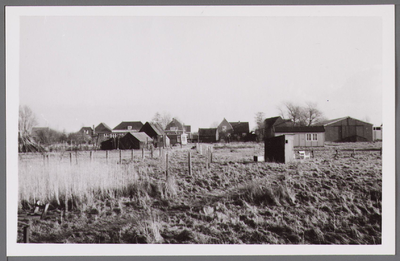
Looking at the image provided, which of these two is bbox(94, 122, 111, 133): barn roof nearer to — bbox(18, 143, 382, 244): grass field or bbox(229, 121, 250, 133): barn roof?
bbox(18, 143, 382, 244): grass field

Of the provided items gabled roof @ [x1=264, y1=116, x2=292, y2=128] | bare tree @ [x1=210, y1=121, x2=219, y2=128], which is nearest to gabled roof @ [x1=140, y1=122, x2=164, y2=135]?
bare tree @ [x1=210, y1=121, x2=219, y2=128]

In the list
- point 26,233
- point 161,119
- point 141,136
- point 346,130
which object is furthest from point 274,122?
point 26,233

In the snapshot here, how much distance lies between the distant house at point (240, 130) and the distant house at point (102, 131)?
129cm

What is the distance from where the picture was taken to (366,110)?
2598mm

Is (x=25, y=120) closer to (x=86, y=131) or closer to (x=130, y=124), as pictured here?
(x=86, y=131)

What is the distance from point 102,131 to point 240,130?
4.73 feet

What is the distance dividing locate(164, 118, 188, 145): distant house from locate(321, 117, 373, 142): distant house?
1463 mm

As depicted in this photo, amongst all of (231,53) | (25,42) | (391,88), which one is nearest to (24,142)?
(25,42)

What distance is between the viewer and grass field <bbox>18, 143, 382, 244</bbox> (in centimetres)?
257

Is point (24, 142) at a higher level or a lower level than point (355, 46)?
lower

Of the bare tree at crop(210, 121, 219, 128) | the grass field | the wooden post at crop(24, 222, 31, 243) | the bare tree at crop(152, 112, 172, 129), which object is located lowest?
the wooden post at crop(24, 222, 31, 243)

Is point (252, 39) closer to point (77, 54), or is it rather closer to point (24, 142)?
Answer: point (77, 54)

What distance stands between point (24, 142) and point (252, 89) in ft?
8.07

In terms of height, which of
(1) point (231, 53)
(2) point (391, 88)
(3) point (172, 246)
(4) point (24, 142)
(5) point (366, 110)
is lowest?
(3) point (172, 246)
